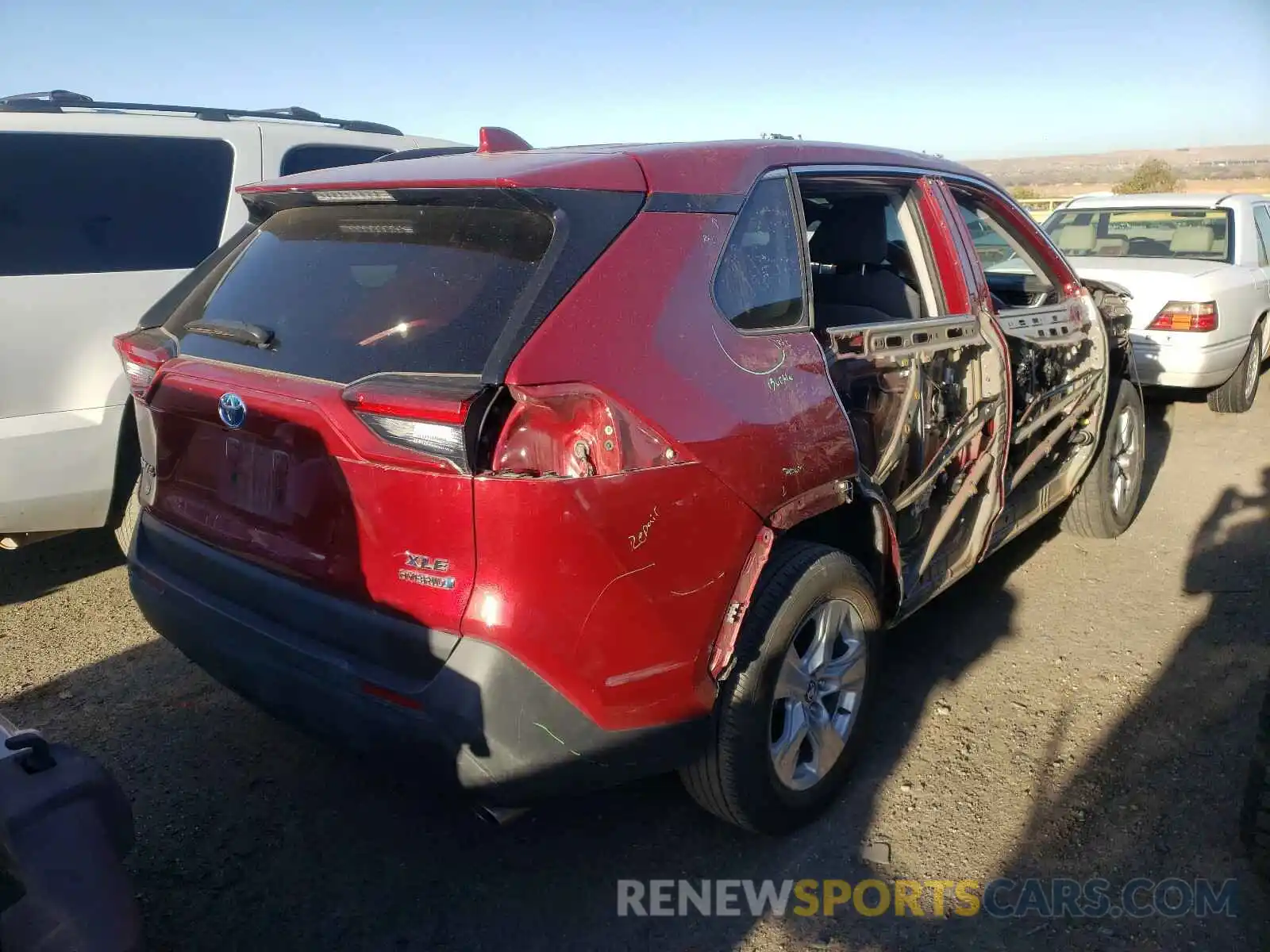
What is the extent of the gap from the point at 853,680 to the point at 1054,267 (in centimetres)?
242

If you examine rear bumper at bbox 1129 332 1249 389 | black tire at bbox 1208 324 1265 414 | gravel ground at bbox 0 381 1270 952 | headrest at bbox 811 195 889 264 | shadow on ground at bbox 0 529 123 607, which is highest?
headrest at bbox 811 195 889 264

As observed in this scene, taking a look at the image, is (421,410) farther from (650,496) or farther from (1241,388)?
(1241,388)

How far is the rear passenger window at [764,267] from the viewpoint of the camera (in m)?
2.42

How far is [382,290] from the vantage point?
230 centimetres

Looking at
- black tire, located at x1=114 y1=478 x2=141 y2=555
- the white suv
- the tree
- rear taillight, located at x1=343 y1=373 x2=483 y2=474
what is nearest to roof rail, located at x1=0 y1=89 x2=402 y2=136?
the white suv

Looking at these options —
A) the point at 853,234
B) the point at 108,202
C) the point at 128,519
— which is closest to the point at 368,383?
the point at 853,234

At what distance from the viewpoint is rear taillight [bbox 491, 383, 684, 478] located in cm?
194

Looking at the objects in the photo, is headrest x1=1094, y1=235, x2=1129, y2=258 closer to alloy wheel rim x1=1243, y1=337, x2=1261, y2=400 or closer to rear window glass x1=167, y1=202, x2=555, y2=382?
alloy wheel rim x1=1243, y1=337, x2=1261, y2=400

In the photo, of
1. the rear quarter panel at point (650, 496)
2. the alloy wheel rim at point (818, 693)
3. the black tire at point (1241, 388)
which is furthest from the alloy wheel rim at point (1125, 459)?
the rear quarter panel at point (650, 496)

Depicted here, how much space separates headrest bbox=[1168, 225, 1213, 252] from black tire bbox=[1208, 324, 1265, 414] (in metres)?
0.76

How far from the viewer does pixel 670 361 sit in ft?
7.06

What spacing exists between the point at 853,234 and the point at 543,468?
7.45 ft

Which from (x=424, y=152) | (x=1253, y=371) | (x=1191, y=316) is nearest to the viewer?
(x=424, y=152)

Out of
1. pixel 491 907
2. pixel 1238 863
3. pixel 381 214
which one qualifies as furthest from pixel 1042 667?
pixel 381 214
